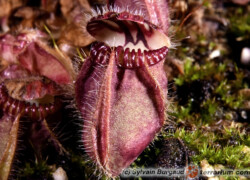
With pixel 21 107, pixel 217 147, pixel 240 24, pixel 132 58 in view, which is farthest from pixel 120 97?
pixel 240 24

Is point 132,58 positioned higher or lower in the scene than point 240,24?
higher

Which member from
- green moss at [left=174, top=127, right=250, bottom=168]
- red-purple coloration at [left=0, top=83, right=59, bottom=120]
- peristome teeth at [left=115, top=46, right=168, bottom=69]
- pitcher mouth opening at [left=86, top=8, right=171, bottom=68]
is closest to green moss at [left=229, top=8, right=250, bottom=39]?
green moss at [left=174, top=127, right=250, bottom=168]

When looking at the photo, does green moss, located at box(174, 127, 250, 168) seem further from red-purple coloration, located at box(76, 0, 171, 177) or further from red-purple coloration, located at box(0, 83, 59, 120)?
red-purple coloration, located at box(0, 83, 59, 120)

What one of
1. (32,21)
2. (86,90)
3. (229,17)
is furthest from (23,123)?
(229,17)

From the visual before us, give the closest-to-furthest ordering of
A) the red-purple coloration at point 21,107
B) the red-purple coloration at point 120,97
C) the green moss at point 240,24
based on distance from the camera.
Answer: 1. the red-purple coloration at point 120,97
2. the red-purple coloration at point 21,107
3. the green moss at point 240,24

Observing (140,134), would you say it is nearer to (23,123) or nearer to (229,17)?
(23,123)

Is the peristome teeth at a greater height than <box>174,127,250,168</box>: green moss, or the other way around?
the peristome teeth

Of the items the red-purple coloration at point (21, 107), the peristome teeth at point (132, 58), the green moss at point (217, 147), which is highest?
the peristome teeth at point (132, 58)

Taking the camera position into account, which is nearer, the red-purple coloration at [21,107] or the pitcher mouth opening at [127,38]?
the pitcher mouth opening at [127,38]

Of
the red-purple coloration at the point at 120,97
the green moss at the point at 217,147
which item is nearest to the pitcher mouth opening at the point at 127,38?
the red-purple coloration at the point at 120,97

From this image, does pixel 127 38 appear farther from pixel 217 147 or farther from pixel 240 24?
pixel 240 24

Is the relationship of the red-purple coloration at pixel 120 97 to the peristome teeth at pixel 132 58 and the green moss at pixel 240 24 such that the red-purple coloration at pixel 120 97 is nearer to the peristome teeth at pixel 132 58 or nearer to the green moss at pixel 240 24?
the peristome teeth at pixel 132 58
